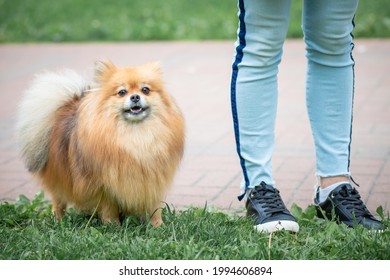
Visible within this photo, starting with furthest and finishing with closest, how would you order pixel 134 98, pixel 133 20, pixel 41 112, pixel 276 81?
pixel 133 20, pixel 41 112, pixel 276 81, pixel 134 98

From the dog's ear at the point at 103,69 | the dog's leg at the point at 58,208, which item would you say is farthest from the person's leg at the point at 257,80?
the dog's leg at the point at 58,208

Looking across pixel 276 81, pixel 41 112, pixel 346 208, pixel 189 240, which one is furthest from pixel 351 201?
pixel 41 112

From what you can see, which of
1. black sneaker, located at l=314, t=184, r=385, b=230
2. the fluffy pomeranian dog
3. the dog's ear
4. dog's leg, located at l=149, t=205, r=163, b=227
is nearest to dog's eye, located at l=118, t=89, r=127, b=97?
the fluffy pomeranian dog

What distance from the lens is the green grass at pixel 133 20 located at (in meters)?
10.2

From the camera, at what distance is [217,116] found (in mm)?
6117

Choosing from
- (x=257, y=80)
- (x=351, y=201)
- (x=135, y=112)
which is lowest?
(x=351, y=201)

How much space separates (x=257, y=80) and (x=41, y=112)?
3.77ft

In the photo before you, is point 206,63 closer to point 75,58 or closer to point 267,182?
point 75,58

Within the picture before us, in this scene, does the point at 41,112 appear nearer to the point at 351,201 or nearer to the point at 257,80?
the point at 257,80

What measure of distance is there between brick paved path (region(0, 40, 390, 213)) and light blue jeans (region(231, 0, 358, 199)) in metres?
0.50

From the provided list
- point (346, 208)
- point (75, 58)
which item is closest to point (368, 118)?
point (346, 208)

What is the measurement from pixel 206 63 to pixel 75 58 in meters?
1.66

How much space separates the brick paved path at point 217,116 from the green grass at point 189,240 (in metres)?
0.51

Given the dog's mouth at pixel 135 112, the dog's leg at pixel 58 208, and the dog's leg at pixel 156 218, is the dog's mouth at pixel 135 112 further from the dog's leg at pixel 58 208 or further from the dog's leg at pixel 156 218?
the dog's leg at pixel 58 208
